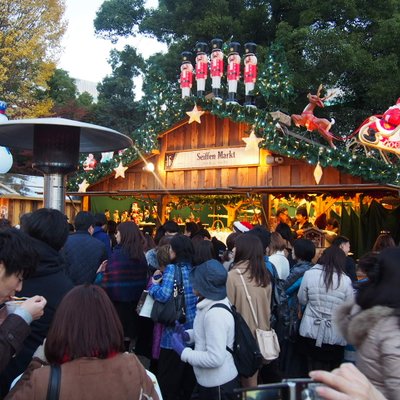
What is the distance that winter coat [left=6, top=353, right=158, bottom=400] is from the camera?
1922mm

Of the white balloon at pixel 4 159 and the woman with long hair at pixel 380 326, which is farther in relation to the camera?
the white balloon at pixel 4 159

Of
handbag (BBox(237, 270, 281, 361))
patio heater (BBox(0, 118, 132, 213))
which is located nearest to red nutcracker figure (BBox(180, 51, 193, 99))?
patio heater (BBox(0, 118, 132, 213))

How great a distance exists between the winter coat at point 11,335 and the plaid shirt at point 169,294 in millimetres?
2324

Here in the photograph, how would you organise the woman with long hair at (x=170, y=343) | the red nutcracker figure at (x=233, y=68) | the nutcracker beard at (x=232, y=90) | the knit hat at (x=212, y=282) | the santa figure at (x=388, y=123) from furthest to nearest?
the red nutcracker figure at (x=233, y=68)
the nutcracker beard at (x=232, y=90)
the santa figure at (x=388, y=123)
the woman with long hair at (x=170, y=343)
the knit hat at (x=212, y=282)

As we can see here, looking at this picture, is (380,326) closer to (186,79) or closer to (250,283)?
(250,283)

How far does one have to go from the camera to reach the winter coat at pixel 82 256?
511cm

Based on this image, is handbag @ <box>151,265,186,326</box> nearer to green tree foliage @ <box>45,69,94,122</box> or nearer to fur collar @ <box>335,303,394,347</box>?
fur collar @ <box>335,303,394,347</box>

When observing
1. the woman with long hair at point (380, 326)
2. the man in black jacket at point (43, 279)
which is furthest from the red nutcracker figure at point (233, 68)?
the woman with long hair at point (380, 326)

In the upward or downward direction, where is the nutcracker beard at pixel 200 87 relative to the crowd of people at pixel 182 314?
upward

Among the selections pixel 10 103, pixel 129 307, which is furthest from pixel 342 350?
pixel 10 103

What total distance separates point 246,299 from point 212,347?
106 cm

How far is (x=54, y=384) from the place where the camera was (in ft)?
6.33

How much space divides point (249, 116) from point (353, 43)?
12236 mm

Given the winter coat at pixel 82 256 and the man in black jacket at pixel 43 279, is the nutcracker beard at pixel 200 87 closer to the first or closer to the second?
the winter coat at pixel 82 256
